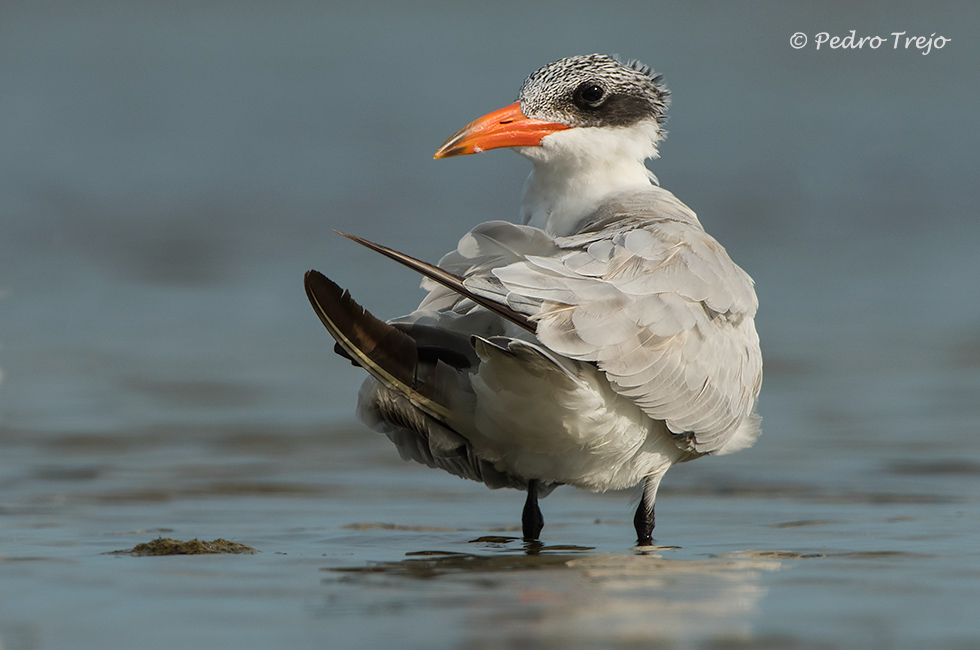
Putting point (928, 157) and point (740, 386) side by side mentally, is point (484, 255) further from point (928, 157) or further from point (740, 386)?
point (928, 157)

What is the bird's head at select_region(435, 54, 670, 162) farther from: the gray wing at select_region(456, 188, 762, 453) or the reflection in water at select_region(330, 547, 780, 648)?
the reflection in water at select_region(330, 547, 780, 648)

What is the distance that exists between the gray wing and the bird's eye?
2.10ft

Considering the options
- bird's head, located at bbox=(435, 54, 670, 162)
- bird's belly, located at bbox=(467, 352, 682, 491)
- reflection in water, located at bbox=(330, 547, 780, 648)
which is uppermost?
bird's head, located at bbox=(435, 54, 670, 162)

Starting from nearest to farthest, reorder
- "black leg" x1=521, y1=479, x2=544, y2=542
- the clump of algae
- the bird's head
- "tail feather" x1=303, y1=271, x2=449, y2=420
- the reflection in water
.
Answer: the reflection in water, "tail feather" x1=303, y1=271, x2=449, y2=420, the clump of algae, "black leg" x1=521, y1=479, x2=544, y2=542, the bird's head

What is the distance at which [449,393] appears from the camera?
4.73 m

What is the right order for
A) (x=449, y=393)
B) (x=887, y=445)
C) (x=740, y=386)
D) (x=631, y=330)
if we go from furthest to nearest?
1. (x=887, y=445)
2. (x=740, y=386)
3. (x=449, y=393)
4. (x=631, y=330)

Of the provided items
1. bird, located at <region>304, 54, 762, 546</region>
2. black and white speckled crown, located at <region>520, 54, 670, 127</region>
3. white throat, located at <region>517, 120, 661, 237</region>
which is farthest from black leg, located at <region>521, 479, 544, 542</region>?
black and white speckled crown, located at <region>520, 54, 670, 127</region>

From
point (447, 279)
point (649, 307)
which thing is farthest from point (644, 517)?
point (447, 279)

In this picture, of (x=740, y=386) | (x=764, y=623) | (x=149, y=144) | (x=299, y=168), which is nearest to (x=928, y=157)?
(x=299, y=168)

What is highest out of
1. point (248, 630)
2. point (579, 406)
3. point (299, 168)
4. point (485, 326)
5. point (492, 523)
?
point (299, 168)

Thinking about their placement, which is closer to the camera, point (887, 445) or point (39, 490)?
point (39, 490)

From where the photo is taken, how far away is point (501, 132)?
561cm

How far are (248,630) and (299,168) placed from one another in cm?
1268

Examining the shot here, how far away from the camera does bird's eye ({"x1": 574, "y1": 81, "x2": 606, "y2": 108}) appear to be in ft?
19.0
